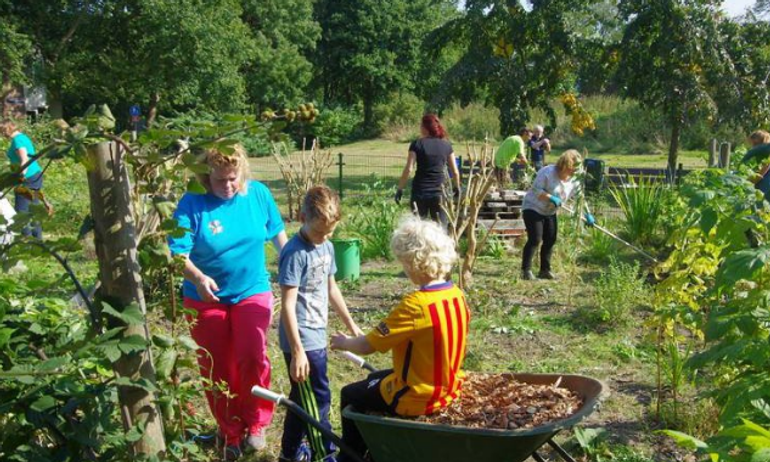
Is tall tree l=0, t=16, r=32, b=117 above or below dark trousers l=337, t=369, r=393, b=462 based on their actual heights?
above

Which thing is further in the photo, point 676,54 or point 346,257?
point 676,54

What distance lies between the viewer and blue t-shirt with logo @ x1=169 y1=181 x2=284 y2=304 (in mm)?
3336

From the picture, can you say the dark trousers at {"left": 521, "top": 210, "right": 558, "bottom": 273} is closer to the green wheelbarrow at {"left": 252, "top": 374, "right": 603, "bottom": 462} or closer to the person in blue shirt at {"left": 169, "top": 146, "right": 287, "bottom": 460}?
the person in blue shirt at {"left": 169, "top": 146, "right": 287, "bottom": 460}

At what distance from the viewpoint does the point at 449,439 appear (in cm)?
250

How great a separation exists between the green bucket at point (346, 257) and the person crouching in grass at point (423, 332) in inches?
175

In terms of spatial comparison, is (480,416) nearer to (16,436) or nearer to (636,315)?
(16,436)

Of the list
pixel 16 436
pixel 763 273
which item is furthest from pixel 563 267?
pixel 16 436

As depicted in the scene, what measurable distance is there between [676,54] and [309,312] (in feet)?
36.6

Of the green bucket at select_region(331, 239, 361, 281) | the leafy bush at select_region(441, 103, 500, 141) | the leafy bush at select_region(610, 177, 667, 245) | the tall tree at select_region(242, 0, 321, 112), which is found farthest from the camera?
the tall tree at select_region(242, 0, 321, 112)

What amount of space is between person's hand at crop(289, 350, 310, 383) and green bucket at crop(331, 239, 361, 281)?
4.11 metres

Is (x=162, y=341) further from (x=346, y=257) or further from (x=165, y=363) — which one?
(x=346, y=257)

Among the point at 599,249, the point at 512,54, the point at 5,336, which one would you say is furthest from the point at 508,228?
the point at 5,336

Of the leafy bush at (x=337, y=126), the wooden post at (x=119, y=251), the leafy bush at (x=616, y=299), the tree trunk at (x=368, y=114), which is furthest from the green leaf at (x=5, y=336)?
the tree trunk at (x=368, y=114)

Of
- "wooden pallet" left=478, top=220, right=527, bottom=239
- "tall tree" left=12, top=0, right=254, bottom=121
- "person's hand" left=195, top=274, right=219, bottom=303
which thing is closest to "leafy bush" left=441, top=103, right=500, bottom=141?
"tall tree" left=12, top=0, right=254, bottom=121
